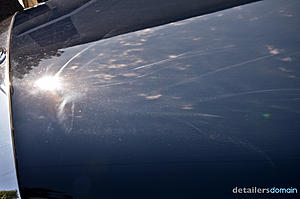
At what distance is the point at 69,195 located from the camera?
96cm

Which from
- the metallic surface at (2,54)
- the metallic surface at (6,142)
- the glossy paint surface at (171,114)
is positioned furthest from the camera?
the metallic surface at (2,54)

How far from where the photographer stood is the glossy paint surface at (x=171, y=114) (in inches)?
36.2

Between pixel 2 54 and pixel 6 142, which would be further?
pixel 2 54

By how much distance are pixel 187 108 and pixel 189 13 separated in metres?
0.63

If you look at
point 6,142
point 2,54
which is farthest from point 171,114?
point 2,54

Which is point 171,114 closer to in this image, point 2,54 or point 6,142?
point 6,142

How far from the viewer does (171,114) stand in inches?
41.1

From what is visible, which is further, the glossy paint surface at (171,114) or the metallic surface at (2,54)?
the metallic surface at (2,54)

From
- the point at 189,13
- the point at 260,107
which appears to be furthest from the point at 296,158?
the point at 189,13

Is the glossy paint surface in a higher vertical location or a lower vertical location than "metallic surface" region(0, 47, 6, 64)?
lower

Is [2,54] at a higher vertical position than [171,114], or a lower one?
higher

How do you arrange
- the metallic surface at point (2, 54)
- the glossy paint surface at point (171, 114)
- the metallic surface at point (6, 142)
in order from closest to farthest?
the glossy paint surface at point (171, 114), the metallic surface at point (6, 142), the metallic surface at point (2, 54)

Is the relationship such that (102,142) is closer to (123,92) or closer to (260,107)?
(123,92)

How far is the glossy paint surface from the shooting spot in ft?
3.01
